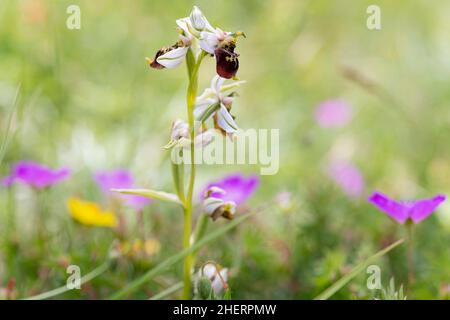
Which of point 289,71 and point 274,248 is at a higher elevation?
point 289,71

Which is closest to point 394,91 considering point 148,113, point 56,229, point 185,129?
point 148,113

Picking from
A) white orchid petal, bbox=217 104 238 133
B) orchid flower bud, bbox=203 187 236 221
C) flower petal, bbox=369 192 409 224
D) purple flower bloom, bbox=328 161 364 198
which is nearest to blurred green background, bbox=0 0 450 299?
purple flower bloom, bbox=328 161 364 198

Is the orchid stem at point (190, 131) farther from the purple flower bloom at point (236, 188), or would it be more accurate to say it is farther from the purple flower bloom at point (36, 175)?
the purple flower bloom at point (36, 175)

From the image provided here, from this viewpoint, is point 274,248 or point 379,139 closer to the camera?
point 274,248

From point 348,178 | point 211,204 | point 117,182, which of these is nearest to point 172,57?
point 211,204

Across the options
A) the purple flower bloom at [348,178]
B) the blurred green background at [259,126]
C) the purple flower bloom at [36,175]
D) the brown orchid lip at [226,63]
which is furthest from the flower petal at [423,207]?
the purple flower bloom at [36,175]

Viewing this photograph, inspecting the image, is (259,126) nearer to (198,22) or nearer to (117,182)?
(117,182)
